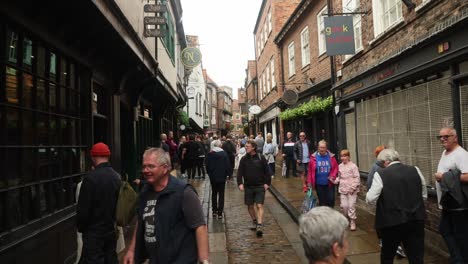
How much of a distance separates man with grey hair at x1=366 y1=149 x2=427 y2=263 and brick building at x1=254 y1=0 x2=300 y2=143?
16589 millimetres

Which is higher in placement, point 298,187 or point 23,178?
point 23,178

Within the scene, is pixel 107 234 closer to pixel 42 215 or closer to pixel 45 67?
pixel 42 215

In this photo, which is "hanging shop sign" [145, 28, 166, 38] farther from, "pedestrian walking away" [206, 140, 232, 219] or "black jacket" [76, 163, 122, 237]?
"black jacket" [76, 163, 122, 237]

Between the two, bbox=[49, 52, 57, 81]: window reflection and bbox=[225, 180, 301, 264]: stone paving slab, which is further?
bbox=[225, 180, 301, 264]: stone paving slab

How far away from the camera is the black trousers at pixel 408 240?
4.35 meters

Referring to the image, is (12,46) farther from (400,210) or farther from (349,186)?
(349,186)

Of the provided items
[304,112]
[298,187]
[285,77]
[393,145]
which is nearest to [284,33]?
[285,77]

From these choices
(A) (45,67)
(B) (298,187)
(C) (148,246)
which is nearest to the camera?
(C) (148,246)

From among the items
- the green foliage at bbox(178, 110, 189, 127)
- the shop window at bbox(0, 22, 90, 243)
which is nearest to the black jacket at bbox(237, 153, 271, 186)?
the shop window at bbox(0, 22, 90, 243)

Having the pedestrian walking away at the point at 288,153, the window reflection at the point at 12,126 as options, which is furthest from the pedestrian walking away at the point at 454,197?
the pedestrian walking away at the point at 288,153

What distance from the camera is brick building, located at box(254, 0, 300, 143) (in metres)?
21.4

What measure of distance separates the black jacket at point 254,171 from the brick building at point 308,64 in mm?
5709

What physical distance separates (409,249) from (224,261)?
107 inches

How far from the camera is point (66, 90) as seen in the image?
6.09 meters
